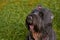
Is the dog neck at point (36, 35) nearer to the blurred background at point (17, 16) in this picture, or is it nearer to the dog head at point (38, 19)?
the dog head at point (38, 19)

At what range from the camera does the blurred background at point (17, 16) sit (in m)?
7.88

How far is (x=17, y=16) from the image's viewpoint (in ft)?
27.6

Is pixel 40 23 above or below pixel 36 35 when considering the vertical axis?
above

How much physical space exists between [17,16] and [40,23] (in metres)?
2.40

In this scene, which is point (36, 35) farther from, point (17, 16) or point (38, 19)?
point (17, 16)

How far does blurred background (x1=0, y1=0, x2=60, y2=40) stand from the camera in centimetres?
788

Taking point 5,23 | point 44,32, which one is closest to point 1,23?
point 5,23

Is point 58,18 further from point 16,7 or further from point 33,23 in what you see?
point 33,23

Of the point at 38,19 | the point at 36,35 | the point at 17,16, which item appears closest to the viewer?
the point at 38,19

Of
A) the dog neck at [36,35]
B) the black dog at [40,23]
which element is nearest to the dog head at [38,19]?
the black dog at [40,23]

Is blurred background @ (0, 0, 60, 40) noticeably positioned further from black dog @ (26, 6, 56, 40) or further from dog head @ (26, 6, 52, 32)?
dog head @ (26, 6, 52, 32)

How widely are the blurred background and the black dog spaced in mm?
1525

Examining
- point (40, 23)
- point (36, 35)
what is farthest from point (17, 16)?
point (40, 23)

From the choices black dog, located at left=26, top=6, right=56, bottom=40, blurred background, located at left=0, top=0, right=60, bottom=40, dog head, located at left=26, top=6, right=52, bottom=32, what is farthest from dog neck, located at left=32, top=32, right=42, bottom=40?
blurred background, located at left=0, top=0, right=60, bottom=40
